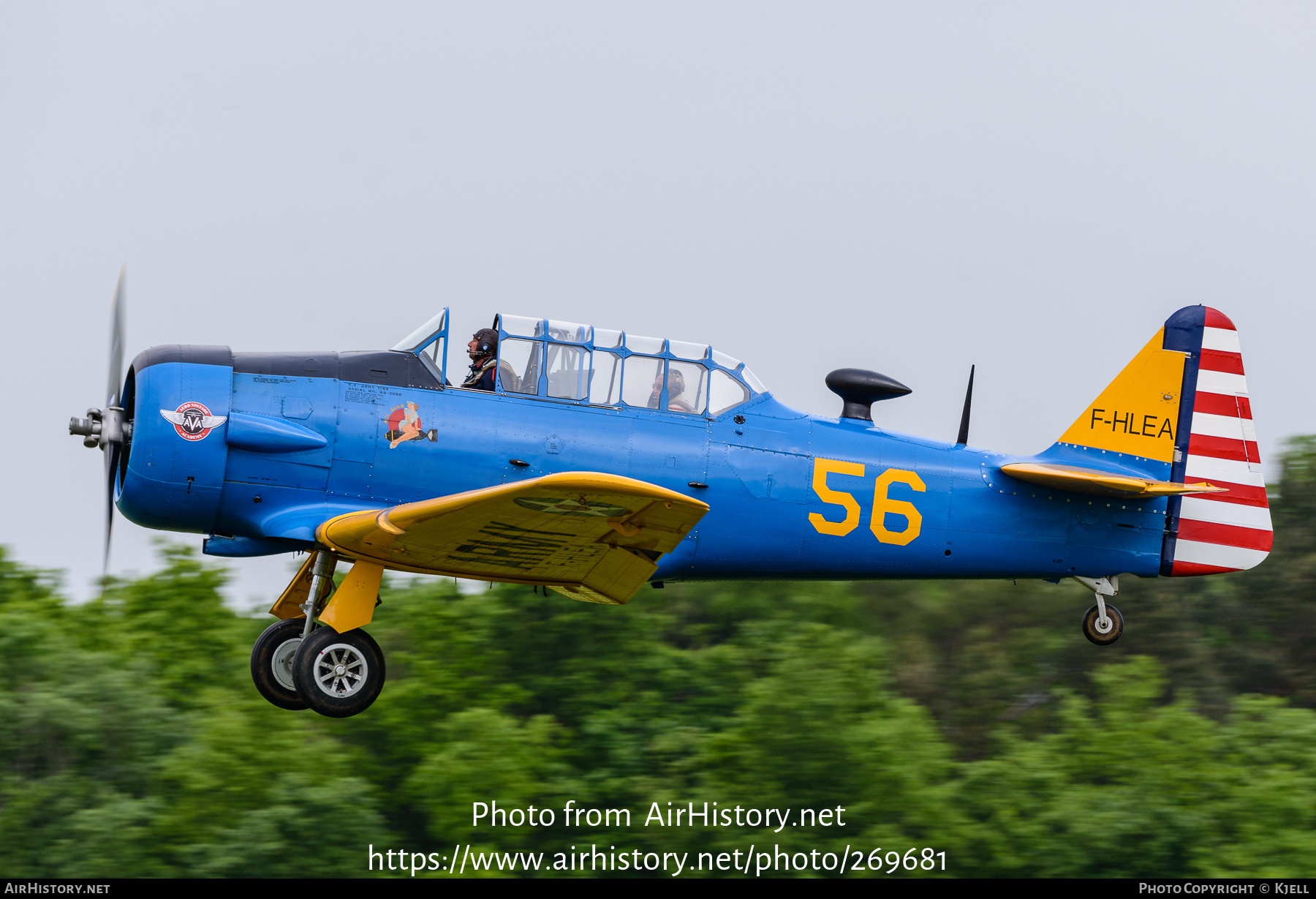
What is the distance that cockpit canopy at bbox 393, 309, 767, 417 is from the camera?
9594 millimetres

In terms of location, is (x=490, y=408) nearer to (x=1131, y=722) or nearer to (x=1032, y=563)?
(x=1032, y=563)

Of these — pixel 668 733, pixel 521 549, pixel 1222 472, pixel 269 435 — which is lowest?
pixel 668 733

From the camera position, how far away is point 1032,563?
34.8ft

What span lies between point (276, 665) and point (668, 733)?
1216cm

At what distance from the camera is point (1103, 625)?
11.0m

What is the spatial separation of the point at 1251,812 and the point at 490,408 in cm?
1580

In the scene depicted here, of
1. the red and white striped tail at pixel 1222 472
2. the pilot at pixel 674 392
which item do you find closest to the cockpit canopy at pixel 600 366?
the pilot at pixel 674 392

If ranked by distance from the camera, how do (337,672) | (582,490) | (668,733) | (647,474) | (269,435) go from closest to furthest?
(582,490), (269,435), (337,672), (647,474), (668,733)

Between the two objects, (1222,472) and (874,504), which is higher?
(1222,472)

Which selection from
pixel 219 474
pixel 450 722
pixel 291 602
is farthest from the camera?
pixel 450 722

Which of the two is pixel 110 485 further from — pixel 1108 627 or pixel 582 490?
pixel 1108 627

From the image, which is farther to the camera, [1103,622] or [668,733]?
[668,733]

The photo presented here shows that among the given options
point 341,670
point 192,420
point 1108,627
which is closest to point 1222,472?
point 1108,627

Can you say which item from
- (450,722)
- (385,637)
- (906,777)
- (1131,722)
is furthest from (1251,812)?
(385,637)
